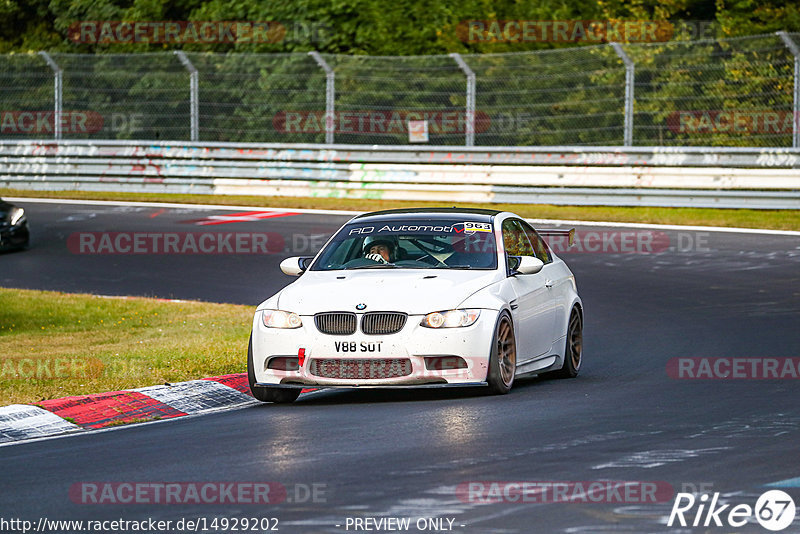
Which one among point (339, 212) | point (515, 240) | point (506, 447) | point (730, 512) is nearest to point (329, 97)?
point (339, 212)

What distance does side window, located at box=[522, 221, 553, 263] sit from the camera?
12266 millimetres

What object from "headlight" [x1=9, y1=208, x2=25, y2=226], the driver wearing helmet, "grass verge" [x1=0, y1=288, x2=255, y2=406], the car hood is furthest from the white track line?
the car hood

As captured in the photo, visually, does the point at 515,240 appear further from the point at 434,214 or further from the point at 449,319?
the point at 449,319

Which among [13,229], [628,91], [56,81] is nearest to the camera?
[13,229]

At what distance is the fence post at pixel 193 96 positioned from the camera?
2961cm

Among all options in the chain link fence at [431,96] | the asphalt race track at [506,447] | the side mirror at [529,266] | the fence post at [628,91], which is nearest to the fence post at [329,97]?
the chain link fence at [431,96]

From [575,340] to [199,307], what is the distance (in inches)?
238

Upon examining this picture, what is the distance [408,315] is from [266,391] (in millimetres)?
1298

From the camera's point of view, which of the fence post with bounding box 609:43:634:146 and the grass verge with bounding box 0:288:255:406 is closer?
the grass verge with bounding box 0:288:255:406

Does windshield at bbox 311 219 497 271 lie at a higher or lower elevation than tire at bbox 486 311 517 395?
higher

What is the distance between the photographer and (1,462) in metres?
8.28

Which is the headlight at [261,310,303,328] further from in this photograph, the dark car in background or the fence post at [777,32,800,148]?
the fence post at [777,32,800,148]

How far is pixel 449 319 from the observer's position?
10.2 m

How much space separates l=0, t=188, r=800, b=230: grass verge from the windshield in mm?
12420
